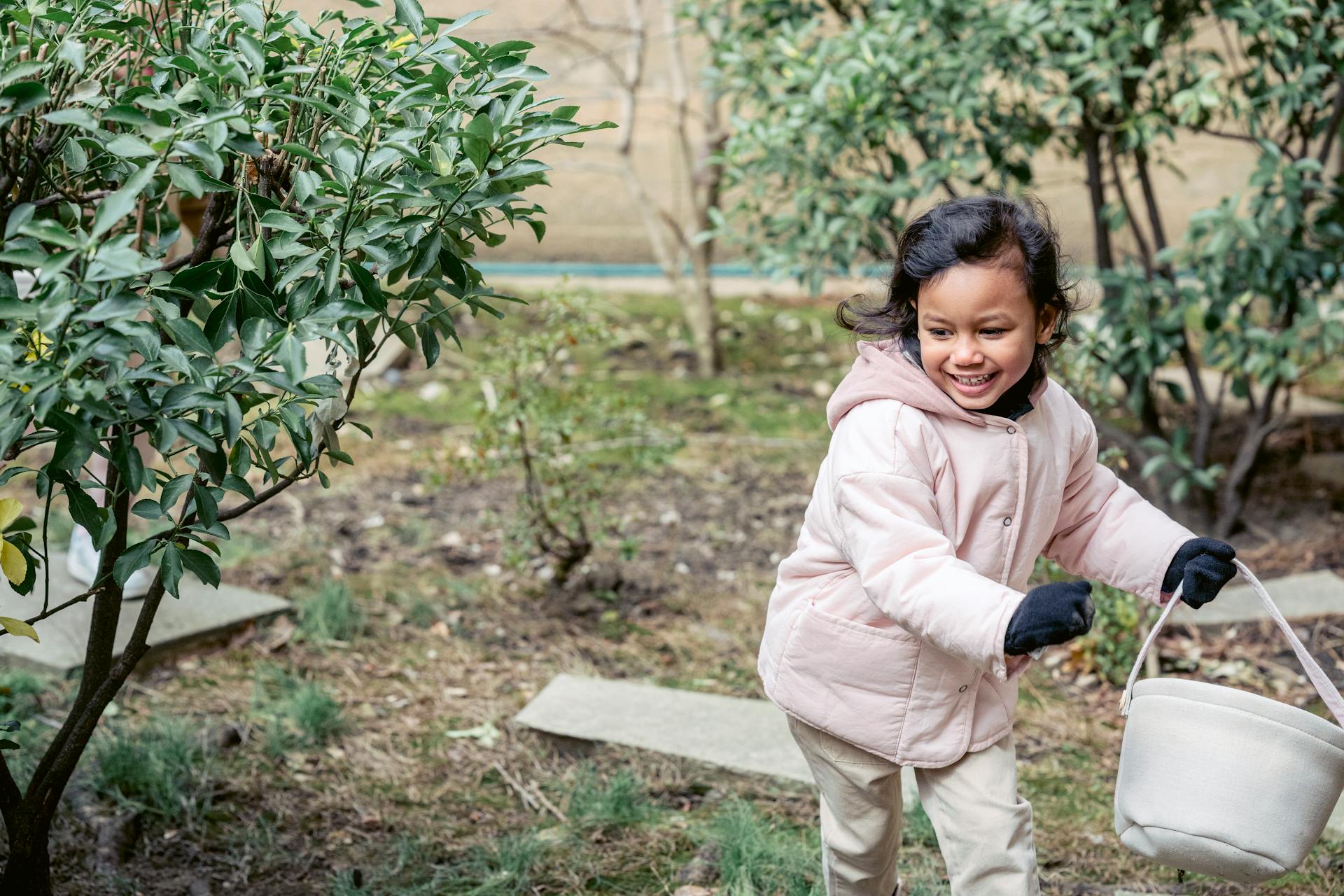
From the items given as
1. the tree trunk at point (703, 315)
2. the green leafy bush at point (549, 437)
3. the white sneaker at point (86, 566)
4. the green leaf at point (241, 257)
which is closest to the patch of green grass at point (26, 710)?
the white sneaker at point (86, 566)

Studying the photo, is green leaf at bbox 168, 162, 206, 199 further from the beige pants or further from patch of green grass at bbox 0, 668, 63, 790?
patch of green grass at bbox 0, 668, 63, 790

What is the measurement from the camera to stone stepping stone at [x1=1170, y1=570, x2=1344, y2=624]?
12.1ft

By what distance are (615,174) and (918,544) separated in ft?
20.7

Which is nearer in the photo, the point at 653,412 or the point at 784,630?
the point at 784,630

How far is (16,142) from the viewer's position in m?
1.84

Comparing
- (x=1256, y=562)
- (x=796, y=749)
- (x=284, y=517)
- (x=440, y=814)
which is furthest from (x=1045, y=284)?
(x=284, y=517)

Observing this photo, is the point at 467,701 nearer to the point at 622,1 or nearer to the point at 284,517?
the point at 284,517

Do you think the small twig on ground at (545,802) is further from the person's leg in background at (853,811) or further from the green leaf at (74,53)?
the green leaf at (74,53)

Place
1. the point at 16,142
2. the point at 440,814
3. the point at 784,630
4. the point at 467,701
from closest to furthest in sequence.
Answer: the point at 16,142 → the point at 784,630 → the point at 440,814 → the point at 467,701

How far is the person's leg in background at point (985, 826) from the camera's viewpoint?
6.47 feet

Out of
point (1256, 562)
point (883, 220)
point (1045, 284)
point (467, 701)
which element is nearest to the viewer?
point (1045, 284)

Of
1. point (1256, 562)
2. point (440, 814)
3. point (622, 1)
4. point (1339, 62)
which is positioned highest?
point (622, 1)

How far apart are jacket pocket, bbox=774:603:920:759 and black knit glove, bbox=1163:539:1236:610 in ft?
1.35

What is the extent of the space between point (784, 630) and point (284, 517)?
3.06m
